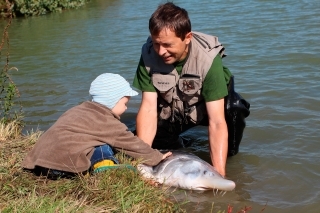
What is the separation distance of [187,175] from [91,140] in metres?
0.89

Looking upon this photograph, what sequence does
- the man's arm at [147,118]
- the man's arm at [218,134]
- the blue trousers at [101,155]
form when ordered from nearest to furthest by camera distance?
the blue trousers at [101,155]
the man's arm at [218,134]
the man's arm at [147,118]

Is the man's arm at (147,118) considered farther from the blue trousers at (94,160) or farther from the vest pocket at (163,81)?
the blue trousers at (94,160)

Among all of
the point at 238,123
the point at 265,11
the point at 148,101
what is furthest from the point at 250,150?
the point at 265,11

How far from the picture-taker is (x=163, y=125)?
18.5 ft

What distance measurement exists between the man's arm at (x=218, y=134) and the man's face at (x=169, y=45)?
551 mm

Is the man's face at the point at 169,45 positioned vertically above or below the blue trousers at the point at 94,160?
above

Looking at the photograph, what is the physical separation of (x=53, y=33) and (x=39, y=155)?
36.7ft

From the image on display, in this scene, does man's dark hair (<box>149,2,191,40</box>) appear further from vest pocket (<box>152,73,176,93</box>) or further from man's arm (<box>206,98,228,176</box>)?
man's arm (<box>206,98,228,176</box>)

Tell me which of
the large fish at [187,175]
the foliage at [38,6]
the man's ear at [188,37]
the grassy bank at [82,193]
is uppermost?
the man's ear at [188,37]

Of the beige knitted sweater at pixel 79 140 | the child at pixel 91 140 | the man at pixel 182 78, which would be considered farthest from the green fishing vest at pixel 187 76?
the beige knitted sweater at pixel 79 140

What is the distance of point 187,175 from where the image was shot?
4500mm

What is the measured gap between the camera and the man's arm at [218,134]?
483 centimetres

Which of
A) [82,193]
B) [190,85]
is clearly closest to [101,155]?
[82,193]

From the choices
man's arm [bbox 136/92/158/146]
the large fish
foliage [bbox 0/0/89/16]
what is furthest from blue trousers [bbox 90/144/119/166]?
foliage [bbox 0/0/89/16]
